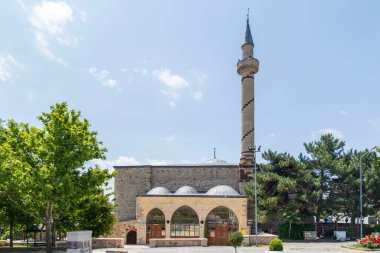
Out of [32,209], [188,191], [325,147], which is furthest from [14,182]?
[325,147]

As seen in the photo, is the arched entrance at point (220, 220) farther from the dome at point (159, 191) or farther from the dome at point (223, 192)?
the dome at point (159, 191)

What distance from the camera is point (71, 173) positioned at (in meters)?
18.8

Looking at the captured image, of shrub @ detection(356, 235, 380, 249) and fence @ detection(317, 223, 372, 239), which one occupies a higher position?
shrub @ detection(356, 235, 380, 249)

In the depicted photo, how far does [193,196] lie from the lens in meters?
32.5

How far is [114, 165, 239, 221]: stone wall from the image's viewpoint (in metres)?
39.3

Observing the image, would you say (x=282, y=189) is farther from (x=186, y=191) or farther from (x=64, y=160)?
(x=64, y=160)

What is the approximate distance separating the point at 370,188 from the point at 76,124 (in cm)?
A: 2967

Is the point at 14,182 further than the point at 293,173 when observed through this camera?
No

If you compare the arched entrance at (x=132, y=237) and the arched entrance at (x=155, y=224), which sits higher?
the arched entrance at (x=155, y=224)

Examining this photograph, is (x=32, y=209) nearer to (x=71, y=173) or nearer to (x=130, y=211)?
(x=71, y=173)

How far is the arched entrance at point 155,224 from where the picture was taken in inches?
1258

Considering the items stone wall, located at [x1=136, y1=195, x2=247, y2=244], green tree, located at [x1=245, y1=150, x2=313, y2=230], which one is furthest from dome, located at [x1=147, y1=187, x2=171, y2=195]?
green tree, located at [x1=245, y1=150, x2=313, y2=230]

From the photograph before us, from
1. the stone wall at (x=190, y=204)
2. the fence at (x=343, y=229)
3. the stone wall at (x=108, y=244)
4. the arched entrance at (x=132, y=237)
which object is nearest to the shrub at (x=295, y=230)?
the fence at (x=343, y=229)

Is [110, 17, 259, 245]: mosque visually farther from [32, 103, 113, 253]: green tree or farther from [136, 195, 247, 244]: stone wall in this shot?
[32, 103, 113, 253]: green tree
